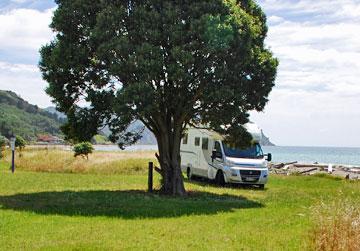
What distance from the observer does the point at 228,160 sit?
90.9ft

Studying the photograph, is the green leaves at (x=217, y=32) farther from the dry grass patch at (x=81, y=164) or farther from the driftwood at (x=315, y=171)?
the driftwood at (x=315, y=171)

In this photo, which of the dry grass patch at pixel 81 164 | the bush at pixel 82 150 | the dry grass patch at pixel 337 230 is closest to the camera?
the dry grass patch at pixel 337 230

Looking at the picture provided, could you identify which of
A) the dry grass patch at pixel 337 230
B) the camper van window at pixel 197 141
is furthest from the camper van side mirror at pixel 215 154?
the dry grass patch at pixel 337 230

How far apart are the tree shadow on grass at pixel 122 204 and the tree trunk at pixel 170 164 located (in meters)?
0.79

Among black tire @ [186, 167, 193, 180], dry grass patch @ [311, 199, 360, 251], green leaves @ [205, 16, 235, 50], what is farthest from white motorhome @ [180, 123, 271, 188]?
dry grass patch @ [311, 199, 360, 251]

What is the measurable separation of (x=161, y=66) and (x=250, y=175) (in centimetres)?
1068

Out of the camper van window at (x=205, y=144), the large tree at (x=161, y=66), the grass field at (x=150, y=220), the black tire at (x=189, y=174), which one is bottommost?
the grass field at (x=150, y=220)

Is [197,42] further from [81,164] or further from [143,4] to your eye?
[81,164]

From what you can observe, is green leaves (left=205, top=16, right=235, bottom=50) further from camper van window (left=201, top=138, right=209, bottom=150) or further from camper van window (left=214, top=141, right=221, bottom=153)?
camper van window (left=201, top=138, right=209, bottom=150)

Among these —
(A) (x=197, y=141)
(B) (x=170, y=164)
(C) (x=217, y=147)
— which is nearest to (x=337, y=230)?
(B) (x=170, y=164)

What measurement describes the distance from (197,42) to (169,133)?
4.99 m

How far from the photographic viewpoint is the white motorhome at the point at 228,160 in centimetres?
2733

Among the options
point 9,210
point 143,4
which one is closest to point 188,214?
point 9,210

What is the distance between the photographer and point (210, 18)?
60.7ft
